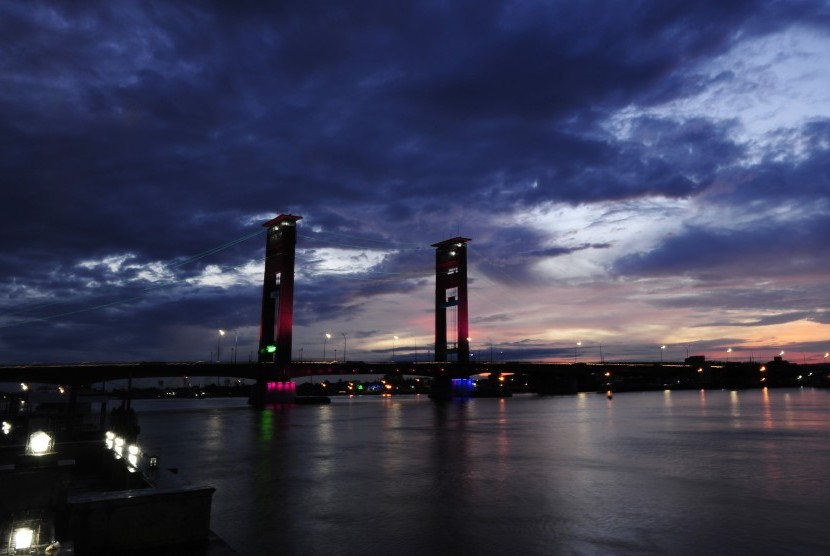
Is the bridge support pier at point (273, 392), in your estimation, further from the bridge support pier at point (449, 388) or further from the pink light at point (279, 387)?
the bridge support pier at point (449, 388)

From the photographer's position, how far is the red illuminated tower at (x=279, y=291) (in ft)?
352

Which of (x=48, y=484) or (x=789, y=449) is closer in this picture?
(x=48, y=484)

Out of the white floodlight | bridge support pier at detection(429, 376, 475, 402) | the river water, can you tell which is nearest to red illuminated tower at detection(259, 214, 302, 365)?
bridge support pier at detection(429, 376, 475, 402)

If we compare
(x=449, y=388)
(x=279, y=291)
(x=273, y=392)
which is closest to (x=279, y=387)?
(x=273, y=392)

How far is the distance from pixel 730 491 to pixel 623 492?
12.8ft

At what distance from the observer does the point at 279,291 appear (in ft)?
377

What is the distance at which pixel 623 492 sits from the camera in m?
21.2

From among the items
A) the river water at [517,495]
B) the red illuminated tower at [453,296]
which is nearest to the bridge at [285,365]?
the red illuminated tower at [453,296]

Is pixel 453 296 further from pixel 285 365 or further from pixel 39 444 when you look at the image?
pixel 39 444

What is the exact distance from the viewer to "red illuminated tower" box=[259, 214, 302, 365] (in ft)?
352

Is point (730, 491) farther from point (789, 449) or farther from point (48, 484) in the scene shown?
point (48, 484)

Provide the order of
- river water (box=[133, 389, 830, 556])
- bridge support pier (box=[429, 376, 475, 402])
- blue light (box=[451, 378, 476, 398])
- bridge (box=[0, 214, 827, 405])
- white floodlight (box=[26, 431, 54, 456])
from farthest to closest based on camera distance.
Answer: blue light (box=[451, 378, 476, 398]) < bridge support pier (box=[429, 376, 475, 402]) < bridge (box=[0, 214, 827, 405]) < white floodlight (box=[26, 431, 54, 456]) < river water (box=[133, 389, 830, 556])

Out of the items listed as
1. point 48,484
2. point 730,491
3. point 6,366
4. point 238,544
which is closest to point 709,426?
point 730,491

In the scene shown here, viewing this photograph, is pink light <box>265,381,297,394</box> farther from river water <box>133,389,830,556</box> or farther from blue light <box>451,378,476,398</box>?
river water <box>133,389,830,556</box>
